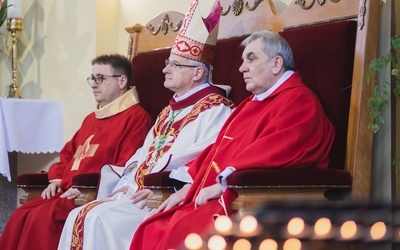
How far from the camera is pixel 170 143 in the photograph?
379 cm

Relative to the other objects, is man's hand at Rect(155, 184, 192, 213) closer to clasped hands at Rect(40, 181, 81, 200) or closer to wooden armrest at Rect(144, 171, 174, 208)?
wooden armrest at Rect(144, 171, 174, 208)

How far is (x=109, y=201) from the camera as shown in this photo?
3.65 metres

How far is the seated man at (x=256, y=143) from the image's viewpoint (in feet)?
9.39

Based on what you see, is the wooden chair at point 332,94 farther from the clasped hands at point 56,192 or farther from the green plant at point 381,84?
the clasped hands at point 56,192

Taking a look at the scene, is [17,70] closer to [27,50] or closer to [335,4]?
[27,50]

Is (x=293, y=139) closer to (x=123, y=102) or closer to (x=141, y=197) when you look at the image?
(x=141, y=197)

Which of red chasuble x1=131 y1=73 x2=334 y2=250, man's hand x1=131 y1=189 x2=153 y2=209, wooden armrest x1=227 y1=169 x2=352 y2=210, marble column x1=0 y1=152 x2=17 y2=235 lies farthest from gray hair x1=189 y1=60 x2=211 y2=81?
marble column x1=0 y1=152 x2=17 y2=235

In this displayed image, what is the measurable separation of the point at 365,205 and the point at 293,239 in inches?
2.9

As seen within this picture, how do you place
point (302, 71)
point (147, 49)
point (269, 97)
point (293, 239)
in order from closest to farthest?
point (293, 239) → point (269, 97) → point (302, 71) → point (147, 49)

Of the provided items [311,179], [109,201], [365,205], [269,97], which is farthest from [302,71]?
[365,205]

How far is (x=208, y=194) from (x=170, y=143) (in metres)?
0.86


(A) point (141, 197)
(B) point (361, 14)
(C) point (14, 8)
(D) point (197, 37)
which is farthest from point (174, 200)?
(C) point (14, 8)

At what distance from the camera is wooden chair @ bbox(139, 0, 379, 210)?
276cm

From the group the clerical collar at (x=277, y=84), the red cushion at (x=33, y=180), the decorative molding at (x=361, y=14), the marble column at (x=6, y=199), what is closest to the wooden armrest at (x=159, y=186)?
the clerical collar at (x=277, y=84)
